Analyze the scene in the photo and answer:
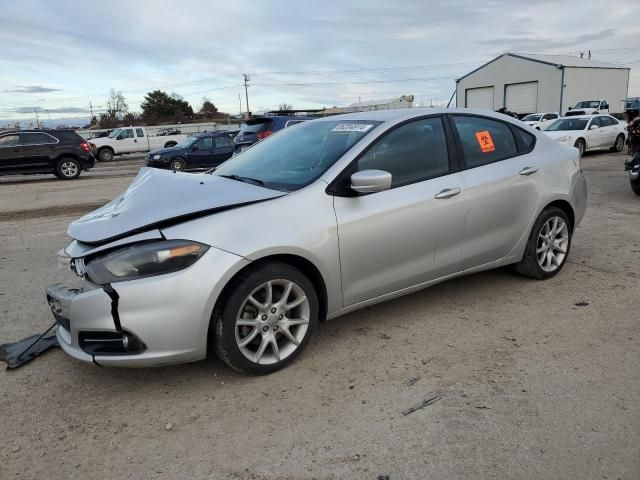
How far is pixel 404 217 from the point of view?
12.1 ft

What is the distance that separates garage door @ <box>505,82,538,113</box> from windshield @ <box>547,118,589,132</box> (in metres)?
29.0

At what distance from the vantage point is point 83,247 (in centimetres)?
320

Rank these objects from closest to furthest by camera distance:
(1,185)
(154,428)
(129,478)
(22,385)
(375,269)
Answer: (129,478)
(154,428)
(22,385)
(375,269)
(1,185)

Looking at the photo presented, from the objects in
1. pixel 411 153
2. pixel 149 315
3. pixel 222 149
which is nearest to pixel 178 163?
pixel 222 149

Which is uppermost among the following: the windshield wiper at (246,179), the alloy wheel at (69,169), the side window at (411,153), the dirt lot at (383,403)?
the side window at (411,153)

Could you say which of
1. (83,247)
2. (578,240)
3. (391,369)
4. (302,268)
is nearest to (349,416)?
(391,369)

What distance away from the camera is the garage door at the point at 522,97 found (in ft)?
148

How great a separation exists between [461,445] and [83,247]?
95.9 inches

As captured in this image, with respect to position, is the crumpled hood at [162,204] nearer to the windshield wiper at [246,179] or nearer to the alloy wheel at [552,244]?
the windshield wiper at [246,179]

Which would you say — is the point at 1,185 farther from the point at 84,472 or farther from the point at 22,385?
the point at 84,472

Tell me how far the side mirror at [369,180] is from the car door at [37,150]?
54.5ft

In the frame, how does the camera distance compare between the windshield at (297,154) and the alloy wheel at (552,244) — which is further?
the alloy wheel at (552,244)

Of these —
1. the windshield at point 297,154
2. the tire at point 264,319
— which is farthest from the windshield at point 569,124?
the tire at point 264,319

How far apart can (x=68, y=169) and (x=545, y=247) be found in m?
16.7
